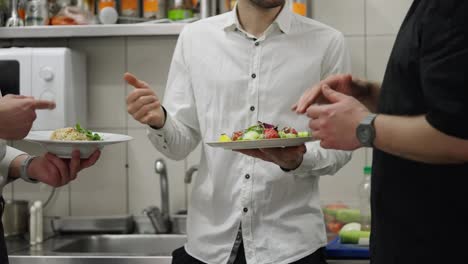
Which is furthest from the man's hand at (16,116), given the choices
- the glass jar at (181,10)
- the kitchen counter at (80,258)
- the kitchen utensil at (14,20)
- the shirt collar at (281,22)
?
the kitchen utensil at (14,20)

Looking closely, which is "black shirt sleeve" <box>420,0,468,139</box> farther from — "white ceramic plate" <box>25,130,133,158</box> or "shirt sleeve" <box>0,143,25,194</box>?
"shirt sleeve" <box>0,143,25,194</box>

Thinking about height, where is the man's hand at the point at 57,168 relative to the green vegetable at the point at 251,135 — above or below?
below

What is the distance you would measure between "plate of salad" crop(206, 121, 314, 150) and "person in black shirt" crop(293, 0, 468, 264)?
0.20 metres

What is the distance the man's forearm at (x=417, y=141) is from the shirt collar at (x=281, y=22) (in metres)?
0.86

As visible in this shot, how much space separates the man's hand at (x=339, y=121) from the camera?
1.36m

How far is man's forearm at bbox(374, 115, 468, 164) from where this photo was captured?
124 cm

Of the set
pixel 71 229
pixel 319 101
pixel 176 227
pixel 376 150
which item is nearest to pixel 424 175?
pixel 376 150

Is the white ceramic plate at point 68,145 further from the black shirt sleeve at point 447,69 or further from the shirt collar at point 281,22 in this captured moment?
the black shirt sleeve at point 447,69

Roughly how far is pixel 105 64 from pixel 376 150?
6.02 feet

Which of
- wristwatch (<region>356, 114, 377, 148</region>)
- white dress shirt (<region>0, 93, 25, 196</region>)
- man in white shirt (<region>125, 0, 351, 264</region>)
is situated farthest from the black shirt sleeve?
white dress shirt (<region>0, 93, 25, 196</region>)

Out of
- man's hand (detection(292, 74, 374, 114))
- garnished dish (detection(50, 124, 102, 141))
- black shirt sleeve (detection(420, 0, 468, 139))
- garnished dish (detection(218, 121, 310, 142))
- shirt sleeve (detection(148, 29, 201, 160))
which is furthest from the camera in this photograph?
shirt sleeve (detection(148, 29, 201, 160))

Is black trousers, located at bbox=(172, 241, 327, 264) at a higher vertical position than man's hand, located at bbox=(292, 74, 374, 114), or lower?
lower

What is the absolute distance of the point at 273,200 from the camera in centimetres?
202

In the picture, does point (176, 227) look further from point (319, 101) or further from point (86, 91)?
point (319, 101)
